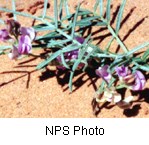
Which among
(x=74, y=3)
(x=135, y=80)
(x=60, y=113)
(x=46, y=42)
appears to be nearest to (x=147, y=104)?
(x=135, y=80)

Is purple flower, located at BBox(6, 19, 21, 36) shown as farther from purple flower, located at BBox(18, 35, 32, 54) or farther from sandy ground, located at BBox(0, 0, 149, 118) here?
sandy ground, located at BBox(0, 0, 149, 118)

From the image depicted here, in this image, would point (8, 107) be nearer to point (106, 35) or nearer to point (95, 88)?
point (95, 88)

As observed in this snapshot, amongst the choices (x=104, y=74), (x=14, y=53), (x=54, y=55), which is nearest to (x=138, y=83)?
(x=104, y=74)

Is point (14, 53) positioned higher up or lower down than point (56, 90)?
higher up

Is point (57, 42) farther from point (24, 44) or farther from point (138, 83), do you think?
point (138, 83)

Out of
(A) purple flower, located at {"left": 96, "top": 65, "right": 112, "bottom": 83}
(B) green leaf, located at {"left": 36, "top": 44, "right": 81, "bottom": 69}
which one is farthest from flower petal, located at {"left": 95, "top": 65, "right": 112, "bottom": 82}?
(B) green leaf, located at {"left": 36, "top": 44, "right": 81, "bottom": 69}

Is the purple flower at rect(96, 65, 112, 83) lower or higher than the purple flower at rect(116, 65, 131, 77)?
lower
